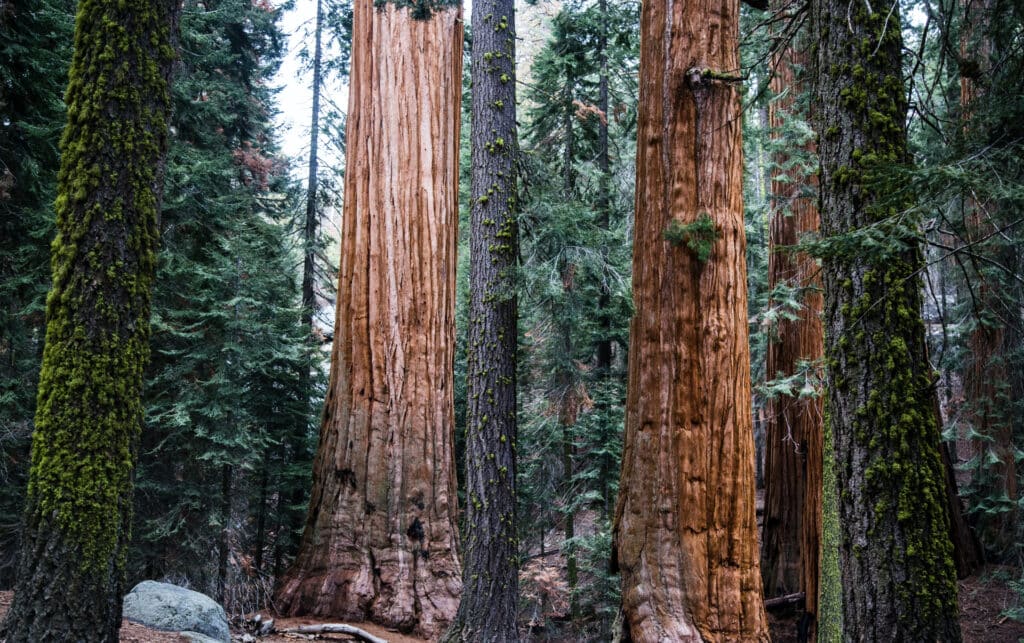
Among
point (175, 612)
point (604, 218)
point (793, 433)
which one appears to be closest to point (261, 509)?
point (175, 612)

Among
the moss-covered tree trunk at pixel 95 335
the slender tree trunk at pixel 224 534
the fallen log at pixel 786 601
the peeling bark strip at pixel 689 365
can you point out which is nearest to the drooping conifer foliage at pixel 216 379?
the slender tree trunk at pixel 224 534

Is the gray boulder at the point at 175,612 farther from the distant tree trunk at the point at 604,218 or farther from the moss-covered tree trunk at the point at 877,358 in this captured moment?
the distant tree trunk at the point at 604,218

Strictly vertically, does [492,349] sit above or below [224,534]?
above

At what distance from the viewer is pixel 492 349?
5957mm

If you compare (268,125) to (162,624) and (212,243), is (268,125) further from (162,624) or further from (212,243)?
(162,624)

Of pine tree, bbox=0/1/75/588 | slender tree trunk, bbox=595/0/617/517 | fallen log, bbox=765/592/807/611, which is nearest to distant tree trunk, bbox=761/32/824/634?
fallen log, bbox=765/592/807/611

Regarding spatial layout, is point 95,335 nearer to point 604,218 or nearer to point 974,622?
point 604,218

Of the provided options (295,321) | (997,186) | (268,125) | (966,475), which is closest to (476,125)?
(997,186)

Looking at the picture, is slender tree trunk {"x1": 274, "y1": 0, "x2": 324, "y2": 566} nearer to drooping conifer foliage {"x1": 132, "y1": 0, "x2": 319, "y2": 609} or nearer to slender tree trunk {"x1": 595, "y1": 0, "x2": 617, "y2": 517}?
drooping conifer foliage {"x1": 132, "y1": 0, "x2": 319, "y2": 609}

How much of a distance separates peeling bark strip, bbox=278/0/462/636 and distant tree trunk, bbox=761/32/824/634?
4380 mm

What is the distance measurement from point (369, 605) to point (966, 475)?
65.7 feet

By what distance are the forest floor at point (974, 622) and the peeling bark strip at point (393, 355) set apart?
0.27 metres

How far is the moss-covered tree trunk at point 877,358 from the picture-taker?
10.8 feet

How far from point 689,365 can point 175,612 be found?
4659 mm
